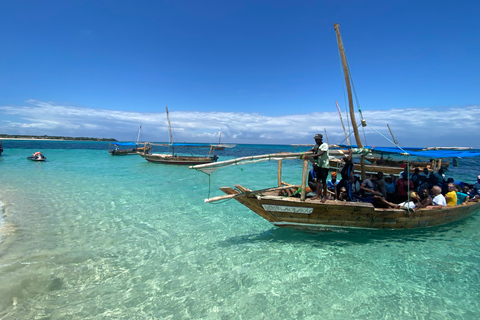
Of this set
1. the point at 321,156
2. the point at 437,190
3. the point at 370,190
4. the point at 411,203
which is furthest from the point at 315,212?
the point at 437,190

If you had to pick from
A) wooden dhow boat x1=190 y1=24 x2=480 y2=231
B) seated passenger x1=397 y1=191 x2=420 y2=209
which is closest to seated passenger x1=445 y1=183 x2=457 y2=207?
wooden dhow boat x1=190 y1=24 x2=480 y2=231

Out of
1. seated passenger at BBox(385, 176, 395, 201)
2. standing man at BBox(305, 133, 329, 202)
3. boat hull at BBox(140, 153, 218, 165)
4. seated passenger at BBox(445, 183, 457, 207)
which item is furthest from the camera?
boat hull at BBox(140, 153, 218, 165)

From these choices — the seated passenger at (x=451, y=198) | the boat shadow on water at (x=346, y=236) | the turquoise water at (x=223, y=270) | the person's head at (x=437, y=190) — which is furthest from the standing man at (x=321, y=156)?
the seated passenger at (x=451, y=198)

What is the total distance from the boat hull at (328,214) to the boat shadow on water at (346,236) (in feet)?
1.08

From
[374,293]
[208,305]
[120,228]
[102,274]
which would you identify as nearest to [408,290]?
[374,293]

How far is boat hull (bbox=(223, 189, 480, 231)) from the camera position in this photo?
6266 millimetres

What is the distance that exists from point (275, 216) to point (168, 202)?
6800mm

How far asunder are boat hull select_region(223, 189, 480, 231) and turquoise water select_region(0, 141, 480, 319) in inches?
19.6

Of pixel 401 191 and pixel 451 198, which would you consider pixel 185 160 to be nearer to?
pixel 401 191

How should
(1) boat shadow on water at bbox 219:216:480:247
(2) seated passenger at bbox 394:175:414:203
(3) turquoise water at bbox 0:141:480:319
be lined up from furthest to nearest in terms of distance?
(2) seated passenger at bbox 394:175:414:203 < (1) boat shadow on water at bbox 219:216:480:247 < (3) turquoise water at bbox 0:141:480:319

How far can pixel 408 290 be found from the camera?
4.79 metres

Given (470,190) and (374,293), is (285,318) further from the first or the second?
(470,190)

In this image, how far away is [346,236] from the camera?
7043 millimetres

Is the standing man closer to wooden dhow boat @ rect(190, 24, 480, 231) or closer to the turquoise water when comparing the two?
wooden dhow boat @ rect(190, 24, 480, 231)
